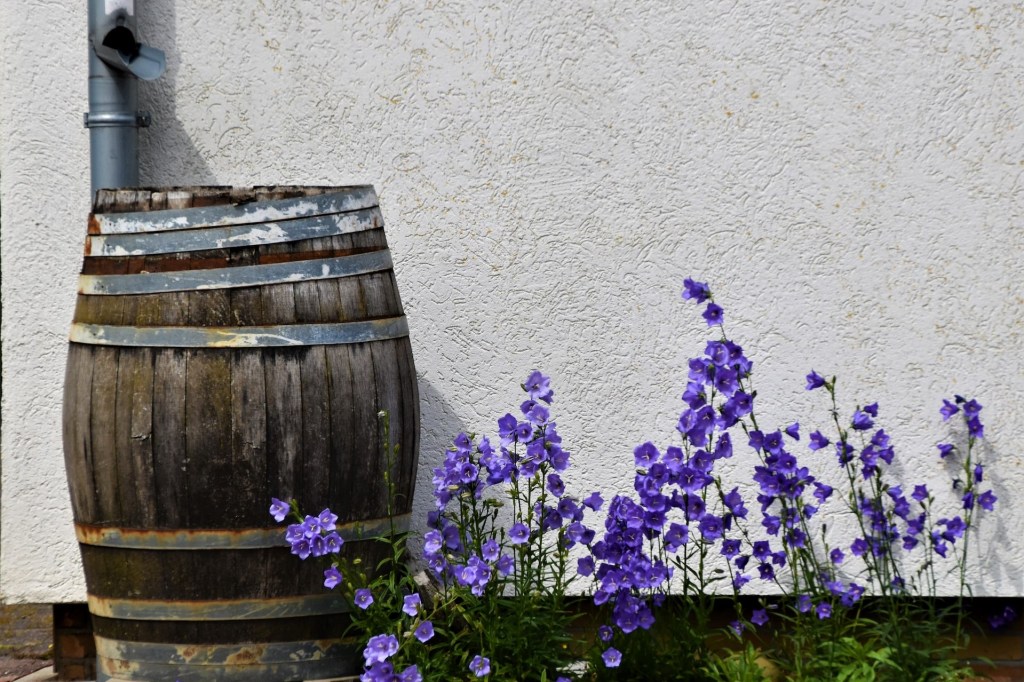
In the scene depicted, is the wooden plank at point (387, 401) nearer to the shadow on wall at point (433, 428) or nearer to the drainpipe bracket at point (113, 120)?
the shadow on wall at point (433, 428)

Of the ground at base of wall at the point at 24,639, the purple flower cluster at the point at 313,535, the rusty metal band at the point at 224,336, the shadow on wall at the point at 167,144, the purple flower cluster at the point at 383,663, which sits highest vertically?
the shadow on wall at the point at 167,144

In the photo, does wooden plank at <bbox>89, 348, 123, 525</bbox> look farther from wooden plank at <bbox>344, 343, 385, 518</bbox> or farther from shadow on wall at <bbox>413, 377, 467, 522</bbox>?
shadow on wall at <bbox>413, 377, 467, 522</bbox>

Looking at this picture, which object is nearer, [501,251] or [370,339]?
[370,339]

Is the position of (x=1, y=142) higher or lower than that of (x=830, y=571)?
higher

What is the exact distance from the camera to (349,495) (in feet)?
8.61

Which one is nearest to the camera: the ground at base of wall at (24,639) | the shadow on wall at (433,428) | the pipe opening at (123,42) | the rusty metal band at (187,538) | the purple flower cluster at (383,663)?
the purple flower cluster at (383,663)

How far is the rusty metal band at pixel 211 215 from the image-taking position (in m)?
2.53

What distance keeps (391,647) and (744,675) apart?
0.86m

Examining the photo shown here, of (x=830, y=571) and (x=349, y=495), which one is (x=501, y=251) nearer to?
(x=349, y=495)

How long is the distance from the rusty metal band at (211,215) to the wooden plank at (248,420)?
30 cm

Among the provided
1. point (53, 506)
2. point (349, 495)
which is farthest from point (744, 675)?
point (53, 506)

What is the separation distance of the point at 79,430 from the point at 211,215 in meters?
0.59

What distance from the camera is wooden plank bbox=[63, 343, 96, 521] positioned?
2.59 m

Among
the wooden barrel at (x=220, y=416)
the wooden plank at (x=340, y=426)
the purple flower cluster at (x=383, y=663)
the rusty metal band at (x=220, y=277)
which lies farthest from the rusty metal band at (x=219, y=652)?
the rusty metal band at (x=220, y=277)
